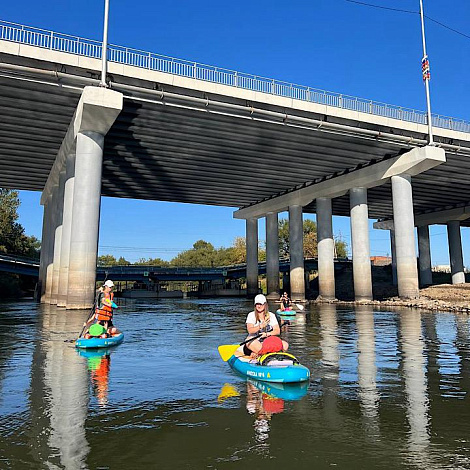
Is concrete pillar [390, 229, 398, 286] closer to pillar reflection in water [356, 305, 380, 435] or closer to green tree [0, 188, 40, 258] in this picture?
pillar reflection in water [356, 305, 380, 435]

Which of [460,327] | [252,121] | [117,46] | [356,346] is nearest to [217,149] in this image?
[252,121]

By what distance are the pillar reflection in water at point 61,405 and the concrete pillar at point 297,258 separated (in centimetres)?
4651

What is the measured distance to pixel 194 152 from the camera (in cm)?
4388

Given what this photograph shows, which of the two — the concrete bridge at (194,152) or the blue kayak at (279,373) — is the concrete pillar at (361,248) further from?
the blue kayak at (279,373)

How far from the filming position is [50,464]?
5.34 metres

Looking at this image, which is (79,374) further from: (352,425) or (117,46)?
(117,46)

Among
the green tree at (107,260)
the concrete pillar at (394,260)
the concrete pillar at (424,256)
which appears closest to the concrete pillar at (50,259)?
the concrete pillar at (394,260)

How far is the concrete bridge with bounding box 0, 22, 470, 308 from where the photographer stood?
101 feet

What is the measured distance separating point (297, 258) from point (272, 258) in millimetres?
7022

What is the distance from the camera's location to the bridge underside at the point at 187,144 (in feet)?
107

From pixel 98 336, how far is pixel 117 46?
23.6m

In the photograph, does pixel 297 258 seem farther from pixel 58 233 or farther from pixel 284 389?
pixel 284 389

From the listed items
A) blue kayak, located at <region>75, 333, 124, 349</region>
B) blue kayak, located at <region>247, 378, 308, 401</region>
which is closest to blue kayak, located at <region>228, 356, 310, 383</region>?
blue kayak, located at <region>247, 378, 308, 401</region>

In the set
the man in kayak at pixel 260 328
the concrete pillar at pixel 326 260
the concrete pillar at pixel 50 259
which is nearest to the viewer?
the man in kayak at pixel 260 328
